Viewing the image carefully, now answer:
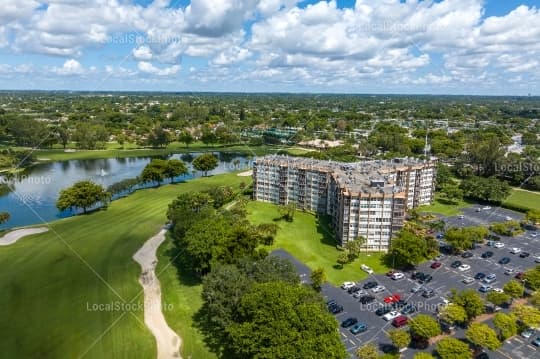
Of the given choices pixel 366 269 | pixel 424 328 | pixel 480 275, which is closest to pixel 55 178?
pixel 366 269

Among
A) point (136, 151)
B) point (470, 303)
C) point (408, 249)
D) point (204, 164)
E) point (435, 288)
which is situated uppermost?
point (204, 164)

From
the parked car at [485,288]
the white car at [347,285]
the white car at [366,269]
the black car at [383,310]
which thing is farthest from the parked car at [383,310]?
the parked car at [485,288]

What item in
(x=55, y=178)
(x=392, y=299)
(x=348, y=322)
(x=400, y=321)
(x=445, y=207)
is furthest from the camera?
(x=55, y=178)

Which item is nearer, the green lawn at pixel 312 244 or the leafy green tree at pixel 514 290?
the leafy green tree at pixel 514 290

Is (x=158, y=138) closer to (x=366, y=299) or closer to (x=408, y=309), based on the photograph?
(x=366, y=299)

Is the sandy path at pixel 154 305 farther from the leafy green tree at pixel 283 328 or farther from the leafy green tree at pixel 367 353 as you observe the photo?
the leafy green tree at pixel 367 353

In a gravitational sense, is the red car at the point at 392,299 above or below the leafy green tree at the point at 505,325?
below
